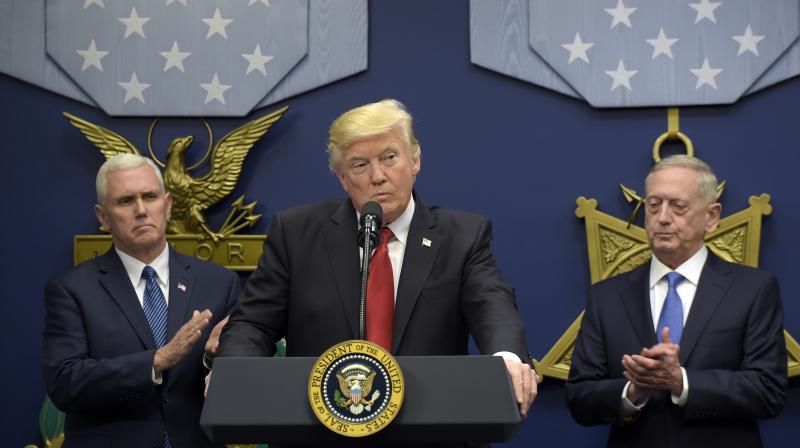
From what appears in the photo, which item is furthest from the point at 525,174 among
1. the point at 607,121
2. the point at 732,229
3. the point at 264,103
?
the point at 264,103

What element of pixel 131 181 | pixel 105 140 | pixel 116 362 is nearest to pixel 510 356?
pixel 116 362

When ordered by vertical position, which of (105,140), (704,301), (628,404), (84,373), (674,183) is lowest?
(628,404)

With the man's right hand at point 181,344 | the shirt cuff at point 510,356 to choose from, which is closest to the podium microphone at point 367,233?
the shirt cuff at point 510,356

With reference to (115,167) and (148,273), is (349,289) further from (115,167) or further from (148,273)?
(115,167)

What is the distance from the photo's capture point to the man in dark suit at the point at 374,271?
269cm

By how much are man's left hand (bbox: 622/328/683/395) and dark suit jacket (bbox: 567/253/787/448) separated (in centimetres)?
7

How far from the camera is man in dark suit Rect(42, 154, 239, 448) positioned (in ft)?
11.3

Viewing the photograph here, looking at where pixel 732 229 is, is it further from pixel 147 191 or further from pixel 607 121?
pixel 147 191

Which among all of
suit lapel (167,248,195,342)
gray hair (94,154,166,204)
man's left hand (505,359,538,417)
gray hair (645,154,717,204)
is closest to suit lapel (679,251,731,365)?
gray hair (645,154,717,204)

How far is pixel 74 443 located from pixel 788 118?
320cm

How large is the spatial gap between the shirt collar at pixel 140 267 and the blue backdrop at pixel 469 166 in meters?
0.89

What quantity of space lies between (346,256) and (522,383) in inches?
29.8

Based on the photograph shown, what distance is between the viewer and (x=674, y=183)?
3.74 m

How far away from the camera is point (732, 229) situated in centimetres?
443
